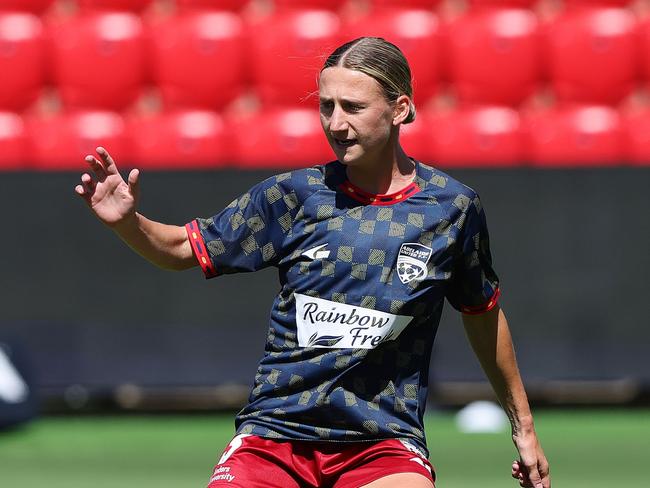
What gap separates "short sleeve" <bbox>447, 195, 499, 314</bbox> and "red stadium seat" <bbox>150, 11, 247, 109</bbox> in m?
5.09

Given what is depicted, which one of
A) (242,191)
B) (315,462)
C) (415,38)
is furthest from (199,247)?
(415,38)

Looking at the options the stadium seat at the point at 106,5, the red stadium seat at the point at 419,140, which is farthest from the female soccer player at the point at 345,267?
the stadium seat at the point at 106,5

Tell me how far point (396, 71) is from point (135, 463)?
147 inches

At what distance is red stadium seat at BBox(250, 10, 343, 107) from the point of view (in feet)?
26.7

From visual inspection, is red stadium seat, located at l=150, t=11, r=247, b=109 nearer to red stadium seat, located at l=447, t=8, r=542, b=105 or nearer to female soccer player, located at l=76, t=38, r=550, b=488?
red stadium seat, located at l=447, t=8, r=542, b=105

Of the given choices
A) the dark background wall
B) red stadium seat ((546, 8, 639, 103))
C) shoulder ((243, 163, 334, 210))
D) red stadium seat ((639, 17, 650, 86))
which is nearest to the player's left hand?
shoulder ((243, 163, 334, 210))

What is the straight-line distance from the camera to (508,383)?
133 inches

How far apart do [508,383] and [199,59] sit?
5228 mm

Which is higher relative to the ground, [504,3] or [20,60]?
[504,3]

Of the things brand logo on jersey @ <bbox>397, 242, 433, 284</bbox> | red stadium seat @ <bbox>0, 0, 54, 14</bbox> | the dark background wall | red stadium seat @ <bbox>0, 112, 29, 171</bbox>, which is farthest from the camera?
red stadium seat @ <bbox>0, 0, 54, 14</bbox>

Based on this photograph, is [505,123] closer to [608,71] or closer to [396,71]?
[608,71]

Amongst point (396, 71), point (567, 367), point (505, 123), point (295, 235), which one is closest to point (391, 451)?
point (295, 235)

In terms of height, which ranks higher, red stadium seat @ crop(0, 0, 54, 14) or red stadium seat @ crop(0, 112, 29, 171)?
red stadium seat @ crop(0, 0, 54, 14)

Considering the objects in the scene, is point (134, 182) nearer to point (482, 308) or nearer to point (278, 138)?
point (482, 308)
